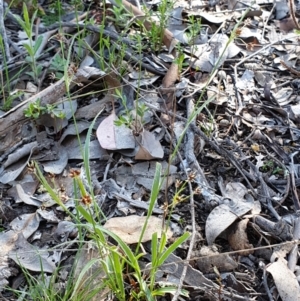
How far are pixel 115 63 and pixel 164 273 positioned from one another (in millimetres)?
1031

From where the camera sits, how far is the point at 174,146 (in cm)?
217

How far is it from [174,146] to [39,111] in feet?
1.70

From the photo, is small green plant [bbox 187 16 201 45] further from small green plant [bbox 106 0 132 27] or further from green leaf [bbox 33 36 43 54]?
green leaf [bbox 33 36 43 54]

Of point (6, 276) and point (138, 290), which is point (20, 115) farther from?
point (138, 290)

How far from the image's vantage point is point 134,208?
1932mm

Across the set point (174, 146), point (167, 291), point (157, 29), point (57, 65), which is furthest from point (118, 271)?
point (157, 29)

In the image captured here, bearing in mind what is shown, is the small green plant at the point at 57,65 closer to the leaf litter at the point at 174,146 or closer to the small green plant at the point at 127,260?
the leaf litter at the point at 174,146

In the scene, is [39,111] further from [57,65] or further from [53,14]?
[53,14]

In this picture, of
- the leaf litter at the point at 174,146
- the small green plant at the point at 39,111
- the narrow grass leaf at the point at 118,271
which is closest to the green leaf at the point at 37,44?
the leaf litter at the point at 174,146

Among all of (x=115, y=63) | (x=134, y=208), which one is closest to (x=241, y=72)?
(x=115, y=63)

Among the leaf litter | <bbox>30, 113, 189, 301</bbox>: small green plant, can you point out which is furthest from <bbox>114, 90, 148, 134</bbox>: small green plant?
<bbox>30, 113, 189, 301</bbox>: small green plant

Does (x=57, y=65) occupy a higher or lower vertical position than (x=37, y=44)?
lower

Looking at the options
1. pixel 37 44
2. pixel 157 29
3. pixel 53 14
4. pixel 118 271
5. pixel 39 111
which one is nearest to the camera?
pixel 118 271

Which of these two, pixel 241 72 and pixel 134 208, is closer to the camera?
pixel 134 208
